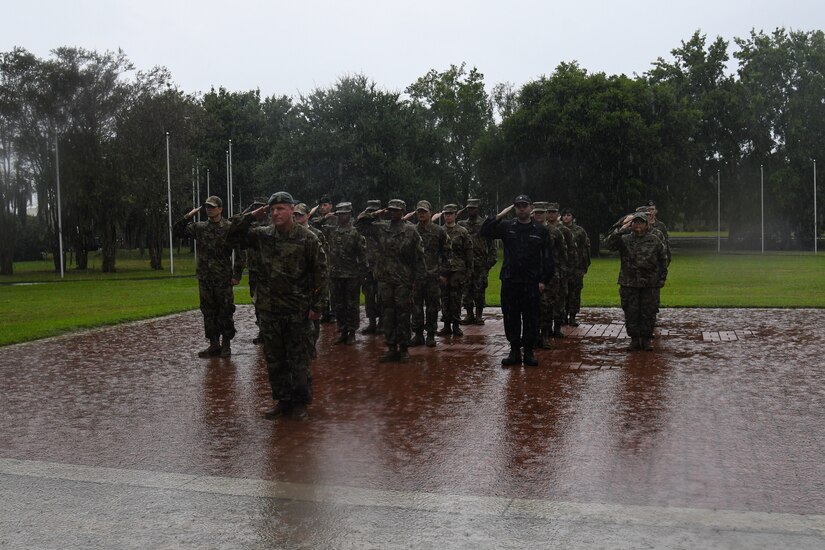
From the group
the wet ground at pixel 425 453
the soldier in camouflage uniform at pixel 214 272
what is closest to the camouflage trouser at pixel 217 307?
Result: the soldier in camouflage uniform at pixel 214 272

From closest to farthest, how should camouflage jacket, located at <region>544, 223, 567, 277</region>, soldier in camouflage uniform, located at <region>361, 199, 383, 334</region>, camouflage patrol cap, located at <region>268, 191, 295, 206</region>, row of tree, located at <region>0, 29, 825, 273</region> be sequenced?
1. camouflage patrol cap, located at <region>268, 191, 295, 206</region>
2. camouflage jacket, located at <region>544, 223, 567, 277</region>
3. soldier in camouflage uniform, located at <region>361, 199, 383, 334</region>
4. row of tree, located at <region>0, 29, 825, 273</region>

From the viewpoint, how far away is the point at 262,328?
7625 mm

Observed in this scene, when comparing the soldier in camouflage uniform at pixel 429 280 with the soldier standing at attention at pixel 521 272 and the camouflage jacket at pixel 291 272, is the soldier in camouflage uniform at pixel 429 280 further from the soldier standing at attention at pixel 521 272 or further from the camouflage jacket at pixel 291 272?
the camouflage jacket at pixel 291 272

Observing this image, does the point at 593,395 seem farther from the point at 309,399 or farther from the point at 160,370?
the point at 160,370

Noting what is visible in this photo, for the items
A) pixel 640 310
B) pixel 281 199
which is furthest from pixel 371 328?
pixel 281 199

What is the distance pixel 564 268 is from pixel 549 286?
827 mm

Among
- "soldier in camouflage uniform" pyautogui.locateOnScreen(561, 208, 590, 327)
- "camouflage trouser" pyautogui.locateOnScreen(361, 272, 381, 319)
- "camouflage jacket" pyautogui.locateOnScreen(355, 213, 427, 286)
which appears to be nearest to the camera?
"camouflage jacket" pyautogui.locateOnScreen(355, 213, 427, 286)

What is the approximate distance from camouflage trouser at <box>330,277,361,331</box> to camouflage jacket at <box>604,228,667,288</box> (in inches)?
149

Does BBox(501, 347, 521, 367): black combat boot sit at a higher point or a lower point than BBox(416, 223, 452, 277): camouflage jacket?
lower

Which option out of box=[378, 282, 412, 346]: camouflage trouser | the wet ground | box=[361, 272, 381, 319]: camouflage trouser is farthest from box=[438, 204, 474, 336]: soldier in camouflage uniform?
box=[378, 282, 412, 346]: camouflage trouser

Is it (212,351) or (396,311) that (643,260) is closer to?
(396,311)

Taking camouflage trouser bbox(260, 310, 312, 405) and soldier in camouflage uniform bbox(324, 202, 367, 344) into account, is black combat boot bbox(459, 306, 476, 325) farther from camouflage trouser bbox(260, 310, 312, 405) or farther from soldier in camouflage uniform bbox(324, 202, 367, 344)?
camouflage trouser bbox(260, 310, 312, 405)

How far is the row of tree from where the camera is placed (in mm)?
40188

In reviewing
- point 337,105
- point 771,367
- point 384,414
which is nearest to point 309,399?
point 384,414
